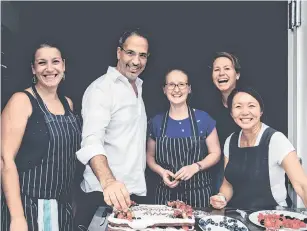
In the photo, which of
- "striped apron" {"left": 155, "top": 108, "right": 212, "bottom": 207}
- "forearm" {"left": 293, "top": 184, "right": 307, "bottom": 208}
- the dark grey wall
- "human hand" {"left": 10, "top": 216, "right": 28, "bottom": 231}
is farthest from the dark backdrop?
"human hand" {"left": 10, "top": 216, "right": 28, "bottom": 231}

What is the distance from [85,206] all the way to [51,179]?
Answer: 0.17 meters

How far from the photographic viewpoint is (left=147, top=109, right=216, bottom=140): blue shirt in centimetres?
145

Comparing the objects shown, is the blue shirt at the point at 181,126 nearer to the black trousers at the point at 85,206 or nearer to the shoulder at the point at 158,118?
the shoulder at the point at 158,118

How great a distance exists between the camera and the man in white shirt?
4.64ft

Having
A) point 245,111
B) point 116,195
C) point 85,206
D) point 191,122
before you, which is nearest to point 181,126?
point 191,122

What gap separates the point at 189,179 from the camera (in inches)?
57.7

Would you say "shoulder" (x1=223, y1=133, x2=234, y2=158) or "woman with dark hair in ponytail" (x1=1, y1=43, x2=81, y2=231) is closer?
"woman with dark hair in ponytail" (x1=1, y1=43, x2=81, y2=231)

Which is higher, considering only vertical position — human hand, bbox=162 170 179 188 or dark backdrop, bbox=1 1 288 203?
dark backdrop, bbox=1 1 288 203

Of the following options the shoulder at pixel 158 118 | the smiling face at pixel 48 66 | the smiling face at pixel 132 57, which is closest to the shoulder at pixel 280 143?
the shoulder at pixel 158 118

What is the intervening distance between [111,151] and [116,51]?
0.37 metres

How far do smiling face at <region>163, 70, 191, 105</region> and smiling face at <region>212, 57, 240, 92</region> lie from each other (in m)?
0.12

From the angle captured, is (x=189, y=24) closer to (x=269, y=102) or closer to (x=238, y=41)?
(x=238, y=41)

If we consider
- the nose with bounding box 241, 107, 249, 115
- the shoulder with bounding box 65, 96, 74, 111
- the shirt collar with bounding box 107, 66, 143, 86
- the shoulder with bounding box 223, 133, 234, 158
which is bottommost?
the shoulder with bounding box 223, 133, 234, 158

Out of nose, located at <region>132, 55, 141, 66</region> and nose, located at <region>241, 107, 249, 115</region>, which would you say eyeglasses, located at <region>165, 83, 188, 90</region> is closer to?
nose, located at <region>132, 55, 141, 66</region>
